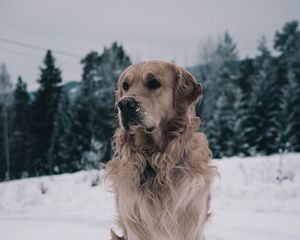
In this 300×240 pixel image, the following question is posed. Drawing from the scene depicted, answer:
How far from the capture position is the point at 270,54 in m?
35.5

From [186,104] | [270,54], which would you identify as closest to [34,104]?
[270,54]

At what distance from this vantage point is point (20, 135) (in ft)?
120

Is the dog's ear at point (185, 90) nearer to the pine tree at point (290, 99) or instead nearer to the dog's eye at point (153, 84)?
the dog's eye at point (153, 84)

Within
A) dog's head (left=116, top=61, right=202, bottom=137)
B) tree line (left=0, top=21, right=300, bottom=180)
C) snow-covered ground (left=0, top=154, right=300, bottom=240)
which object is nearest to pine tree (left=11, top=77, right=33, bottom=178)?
tree line (left=0, top=21, right=300, bottom=180)

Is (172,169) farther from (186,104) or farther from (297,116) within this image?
(297,116)

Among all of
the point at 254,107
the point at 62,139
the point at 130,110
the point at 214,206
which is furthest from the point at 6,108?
the point at 130,110

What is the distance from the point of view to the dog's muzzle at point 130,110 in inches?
133

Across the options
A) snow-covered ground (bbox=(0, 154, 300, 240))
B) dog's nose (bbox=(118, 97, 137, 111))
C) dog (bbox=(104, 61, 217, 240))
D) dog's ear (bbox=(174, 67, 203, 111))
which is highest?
dog's ear (bbox=(174, 67, 203, 111))

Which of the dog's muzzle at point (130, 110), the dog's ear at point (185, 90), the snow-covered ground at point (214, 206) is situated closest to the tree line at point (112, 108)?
the snow-covered ground at point (214, 206)

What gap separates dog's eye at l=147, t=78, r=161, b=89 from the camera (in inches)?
144

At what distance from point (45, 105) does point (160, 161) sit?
3431 cm

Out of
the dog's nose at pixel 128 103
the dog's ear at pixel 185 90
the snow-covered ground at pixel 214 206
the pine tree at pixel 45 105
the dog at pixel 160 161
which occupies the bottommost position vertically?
the snow-covered ground at pixel 214 206

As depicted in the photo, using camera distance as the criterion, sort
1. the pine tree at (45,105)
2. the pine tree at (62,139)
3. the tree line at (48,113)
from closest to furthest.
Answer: the pine tree at (62,139)
the tree line at (48,113)
the pine tree at (45,105)

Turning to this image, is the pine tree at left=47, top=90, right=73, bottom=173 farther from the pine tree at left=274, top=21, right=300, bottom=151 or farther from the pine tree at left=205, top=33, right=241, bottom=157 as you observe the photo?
the pine tree at left=274, top=21, right=300, bottom=151
